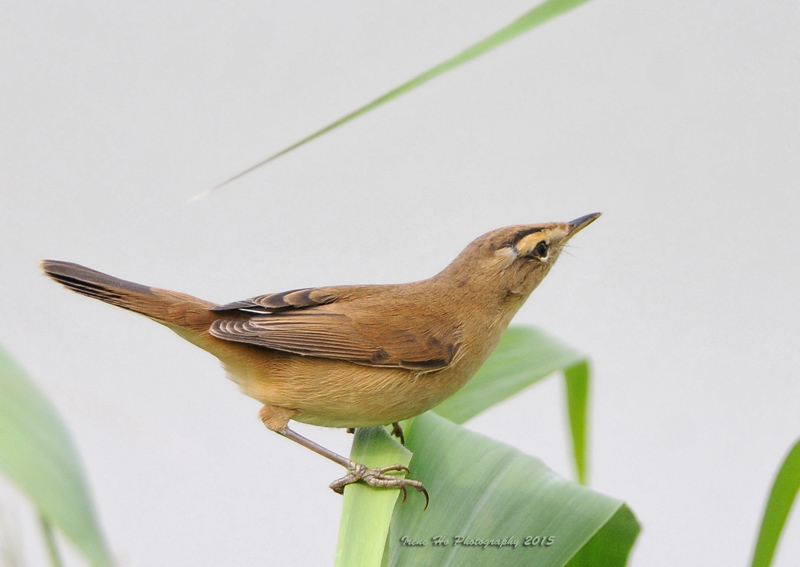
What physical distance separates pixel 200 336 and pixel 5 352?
489 mm

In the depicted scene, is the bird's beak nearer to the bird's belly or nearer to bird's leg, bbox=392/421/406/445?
the bird's belly

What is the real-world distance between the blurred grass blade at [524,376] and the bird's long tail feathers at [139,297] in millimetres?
744

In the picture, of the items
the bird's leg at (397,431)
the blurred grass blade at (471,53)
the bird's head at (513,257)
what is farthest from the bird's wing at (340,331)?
the blurred grass blade at (471,53)

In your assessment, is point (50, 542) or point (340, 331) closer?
point (50, 542)

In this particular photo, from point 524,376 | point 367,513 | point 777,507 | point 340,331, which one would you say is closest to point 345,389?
point 340,331

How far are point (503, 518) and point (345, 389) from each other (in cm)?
50

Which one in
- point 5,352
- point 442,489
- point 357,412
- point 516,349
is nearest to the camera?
point 5,352

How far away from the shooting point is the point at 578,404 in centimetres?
224

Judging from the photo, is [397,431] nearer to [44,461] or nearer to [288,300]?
[288,300]

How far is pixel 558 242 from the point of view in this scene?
2.04m

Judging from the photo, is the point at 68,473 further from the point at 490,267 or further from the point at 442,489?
the point at 490,267

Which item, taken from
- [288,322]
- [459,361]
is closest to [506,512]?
[459,361]

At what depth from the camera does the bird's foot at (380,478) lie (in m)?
1.63

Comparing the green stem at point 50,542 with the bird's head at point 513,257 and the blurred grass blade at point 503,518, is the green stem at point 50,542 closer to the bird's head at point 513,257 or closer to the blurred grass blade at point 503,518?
the blurred grass blade at point 503,518
